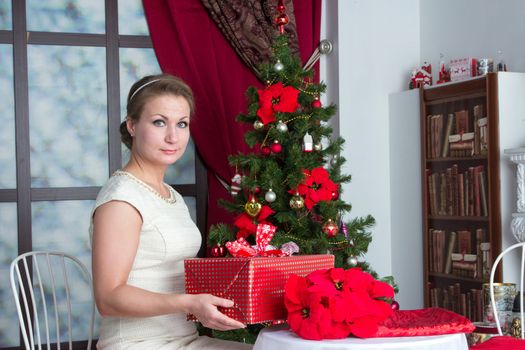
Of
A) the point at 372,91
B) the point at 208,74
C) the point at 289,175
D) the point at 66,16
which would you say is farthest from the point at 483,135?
the point at 66,16

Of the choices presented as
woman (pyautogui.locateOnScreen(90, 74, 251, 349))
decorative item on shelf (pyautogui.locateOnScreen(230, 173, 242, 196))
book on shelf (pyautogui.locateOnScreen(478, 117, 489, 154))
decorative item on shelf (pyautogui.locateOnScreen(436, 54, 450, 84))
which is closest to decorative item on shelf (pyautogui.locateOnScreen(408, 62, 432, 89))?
decorative item on shelf (pyautogui.locateOnScreen(436, 54, 450, 84))

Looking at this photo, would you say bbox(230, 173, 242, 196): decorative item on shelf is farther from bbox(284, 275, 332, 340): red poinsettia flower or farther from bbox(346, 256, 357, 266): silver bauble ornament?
bbox(284, 275, 332, 340): red poinsettia flower

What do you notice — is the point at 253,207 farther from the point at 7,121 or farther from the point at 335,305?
the point at 335,305

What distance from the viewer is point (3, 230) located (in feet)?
14.2

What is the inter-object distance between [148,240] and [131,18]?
292 cm

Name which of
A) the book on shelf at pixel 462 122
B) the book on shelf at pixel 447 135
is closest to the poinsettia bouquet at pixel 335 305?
the book on shelf at pixel 462 122

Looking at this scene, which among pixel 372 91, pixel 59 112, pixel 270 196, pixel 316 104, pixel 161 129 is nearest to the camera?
pixel 161 129

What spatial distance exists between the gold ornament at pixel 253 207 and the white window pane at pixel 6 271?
1530 millimetres

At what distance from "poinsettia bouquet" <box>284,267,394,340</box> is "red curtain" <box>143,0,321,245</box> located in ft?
9.47

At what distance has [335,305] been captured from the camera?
158cm

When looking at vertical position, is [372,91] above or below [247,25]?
below

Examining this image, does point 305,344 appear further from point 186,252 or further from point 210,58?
point 210,58

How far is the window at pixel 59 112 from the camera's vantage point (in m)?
4.36

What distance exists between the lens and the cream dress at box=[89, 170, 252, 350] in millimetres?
1940
